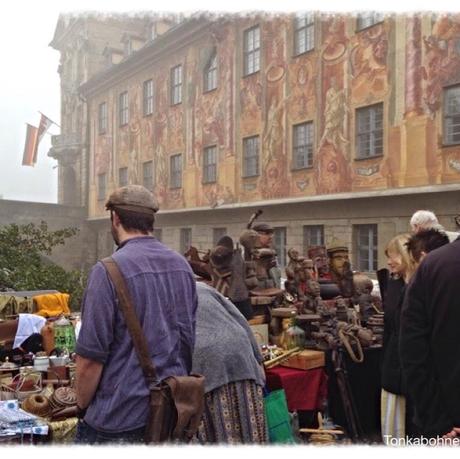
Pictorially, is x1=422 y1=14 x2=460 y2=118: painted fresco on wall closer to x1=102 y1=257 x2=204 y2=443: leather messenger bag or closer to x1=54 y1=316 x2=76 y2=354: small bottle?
x1=54 y1=316 x2=76 y2=354: small bottle

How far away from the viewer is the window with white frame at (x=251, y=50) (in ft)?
57.6

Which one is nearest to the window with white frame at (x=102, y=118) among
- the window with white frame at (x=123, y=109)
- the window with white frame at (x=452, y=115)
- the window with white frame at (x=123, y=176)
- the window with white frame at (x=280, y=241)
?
the window with white frame at (x=123, y=109)

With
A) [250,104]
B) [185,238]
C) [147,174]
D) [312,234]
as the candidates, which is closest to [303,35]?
[250,104]

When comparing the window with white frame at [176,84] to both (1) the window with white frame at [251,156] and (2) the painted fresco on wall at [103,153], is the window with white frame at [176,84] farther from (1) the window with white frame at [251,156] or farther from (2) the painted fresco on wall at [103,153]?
(2) the painted fresco on wall at [103,153]

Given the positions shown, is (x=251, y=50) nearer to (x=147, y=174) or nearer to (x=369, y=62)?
(x=369, y=62)

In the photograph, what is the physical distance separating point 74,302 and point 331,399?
428 cm

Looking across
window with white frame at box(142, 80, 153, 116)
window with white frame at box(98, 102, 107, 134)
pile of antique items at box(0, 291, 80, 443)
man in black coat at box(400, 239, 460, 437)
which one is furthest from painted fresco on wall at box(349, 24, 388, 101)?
window with white frame at box(98, 102, 107, 134)

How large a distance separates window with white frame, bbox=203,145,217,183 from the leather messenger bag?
17129 millimetres

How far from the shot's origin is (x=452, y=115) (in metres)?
12.5

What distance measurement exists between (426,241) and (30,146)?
72.5 feet

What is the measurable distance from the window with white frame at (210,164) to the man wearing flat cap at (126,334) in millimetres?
16969

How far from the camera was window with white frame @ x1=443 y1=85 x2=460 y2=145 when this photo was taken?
12.4 metres
